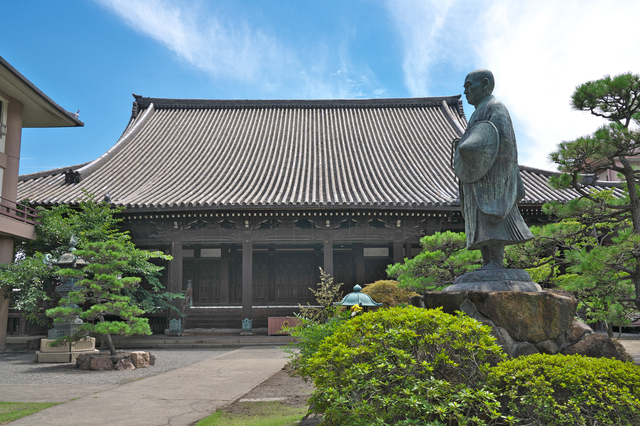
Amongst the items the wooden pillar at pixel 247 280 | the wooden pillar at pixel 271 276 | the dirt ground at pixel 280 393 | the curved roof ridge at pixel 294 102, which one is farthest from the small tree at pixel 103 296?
the curved roof ridge at pixel 294 102

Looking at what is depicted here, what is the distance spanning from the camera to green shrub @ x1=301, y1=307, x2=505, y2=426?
9.72 feet

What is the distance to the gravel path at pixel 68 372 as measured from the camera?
7.64 metres

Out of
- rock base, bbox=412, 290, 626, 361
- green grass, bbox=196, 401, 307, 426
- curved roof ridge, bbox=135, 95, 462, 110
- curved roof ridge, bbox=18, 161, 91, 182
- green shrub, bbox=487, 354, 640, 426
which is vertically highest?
curved roof ridge, bbox=135, 95, 462, 110

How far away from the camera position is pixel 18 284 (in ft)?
38.7

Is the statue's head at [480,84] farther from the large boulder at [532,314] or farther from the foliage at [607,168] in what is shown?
the foliage at [607,168]

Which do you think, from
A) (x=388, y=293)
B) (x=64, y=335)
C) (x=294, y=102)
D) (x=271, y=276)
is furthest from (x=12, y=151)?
(x=294, y=102)

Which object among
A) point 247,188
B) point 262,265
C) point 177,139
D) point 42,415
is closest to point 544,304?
point 42,415

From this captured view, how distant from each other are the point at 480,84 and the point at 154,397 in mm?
5816

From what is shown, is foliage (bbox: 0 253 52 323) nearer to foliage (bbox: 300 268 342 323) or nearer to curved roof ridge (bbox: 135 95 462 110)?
foliage (bbox: 300 268 342 323)

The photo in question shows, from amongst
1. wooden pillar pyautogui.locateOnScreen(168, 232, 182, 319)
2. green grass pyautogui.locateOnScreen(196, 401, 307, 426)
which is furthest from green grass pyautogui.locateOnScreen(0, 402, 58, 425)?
wooden pillar pyautogui.locateOnScreen(168, 232, 182, 319)

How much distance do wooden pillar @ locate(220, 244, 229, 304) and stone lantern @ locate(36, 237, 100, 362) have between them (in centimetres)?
689

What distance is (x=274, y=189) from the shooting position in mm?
15492

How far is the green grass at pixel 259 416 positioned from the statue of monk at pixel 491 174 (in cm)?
262

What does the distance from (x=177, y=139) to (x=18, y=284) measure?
1039cm
